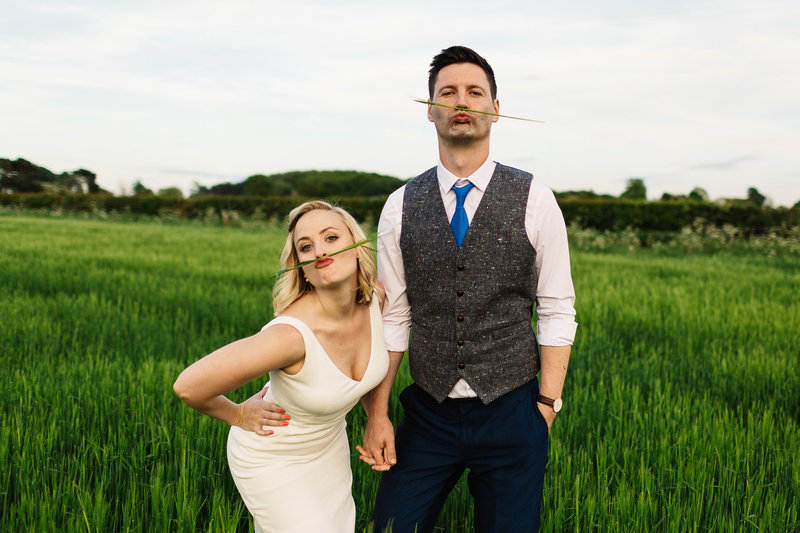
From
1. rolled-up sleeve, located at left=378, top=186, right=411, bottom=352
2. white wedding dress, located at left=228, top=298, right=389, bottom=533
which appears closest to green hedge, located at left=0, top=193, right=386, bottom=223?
rolled-up sleeve, located at left=378, top=186, right=411, bottom=352

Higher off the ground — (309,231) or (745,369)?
(309,231)

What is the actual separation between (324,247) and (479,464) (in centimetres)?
92

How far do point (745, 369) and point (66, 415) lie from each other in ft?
15.1

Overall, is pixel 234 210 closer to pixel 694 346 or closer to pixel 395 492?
pixel 694 346

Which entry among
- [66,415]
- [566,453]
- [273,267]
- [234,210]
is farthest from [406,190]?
[234,210]

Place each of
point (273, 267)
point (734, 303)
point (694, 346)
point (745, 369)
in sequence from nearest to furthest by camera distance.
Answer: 1. point (745, 369)
2. point (694, 346)
3. point (734, 303)
4. point (273, 267)

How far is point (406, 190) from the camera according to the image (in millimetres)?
2045

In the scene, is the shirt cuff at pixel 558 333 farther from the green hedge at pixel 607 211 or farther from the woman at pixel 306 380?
the green hedge at pixel 607 211

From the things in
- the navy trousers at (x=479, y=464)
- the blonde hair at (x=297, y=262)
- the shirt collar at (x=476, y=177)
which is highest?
the shirt collar at (x=476, y=177)

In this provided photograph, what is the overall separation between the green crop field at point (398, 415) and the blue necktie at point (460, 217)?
113cm

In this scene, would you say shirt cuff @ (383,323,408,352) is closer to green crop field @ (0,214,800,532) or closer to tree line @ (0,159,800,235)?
green crop field @ (0,214,800,532)

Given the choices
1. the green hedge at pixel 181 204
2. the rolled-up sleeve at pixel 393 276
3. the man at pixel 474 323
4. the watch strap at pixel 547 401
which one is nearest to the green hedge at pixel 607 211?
the green hedge at pixel 181 204

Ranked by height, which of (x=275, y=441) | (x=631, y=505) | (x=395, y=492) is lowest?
(x=631, y=505)

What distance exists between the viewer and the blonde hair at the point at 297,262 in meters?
1.84
